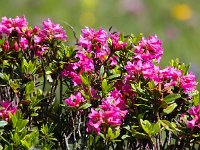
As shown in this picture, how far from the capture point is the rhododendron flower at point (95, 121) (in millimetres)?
2245

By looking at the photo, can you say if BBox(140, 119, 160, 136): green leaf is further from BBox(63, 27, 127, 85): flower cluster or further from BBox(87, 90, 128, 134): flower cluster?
BBox(63, 27, 127, 85): flower cluster

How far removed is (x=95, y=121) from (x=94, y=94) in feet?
0.51

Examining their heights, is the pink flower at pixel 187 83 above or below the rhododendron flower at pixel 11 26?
below

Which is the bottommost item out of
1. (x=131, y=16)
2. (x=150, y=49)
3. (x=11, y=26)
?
(x=150, y=49)

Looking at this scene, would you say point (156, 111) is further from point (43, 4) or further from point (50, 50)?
point (43, 4)

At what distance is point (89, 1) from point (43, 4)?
0.75 m

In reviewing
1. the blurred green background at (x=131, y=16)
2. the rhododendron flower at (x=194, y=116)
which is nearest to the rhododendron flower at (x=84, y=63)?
the rhododendron flower at (x=194, y=116)

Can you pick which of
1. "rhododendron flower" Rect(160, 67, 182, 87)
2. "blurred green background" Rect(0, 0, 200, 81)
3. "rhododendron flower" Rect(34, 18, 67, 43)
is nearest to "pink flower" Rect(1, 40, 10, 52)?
"rhododendron flower" Rect(34, 18, 67, 43)

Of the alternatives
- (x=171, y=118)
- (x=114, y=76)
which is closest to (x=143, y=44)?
(x=114, y=76)

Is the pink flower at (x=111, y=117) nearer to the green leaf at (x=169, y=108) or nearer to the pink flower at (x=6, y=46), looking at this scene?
the green leaf at (x=169, y=108)

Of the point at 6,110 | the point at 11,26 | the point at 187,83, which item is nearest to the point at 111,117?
the point at 187,83

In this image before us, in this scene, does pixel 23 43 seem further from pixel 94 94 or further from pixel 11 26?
pixel 94 94

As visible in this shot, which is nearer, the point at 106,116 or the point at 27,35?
the point at 106,116

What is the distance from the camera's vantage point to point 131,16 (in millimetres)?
9695
